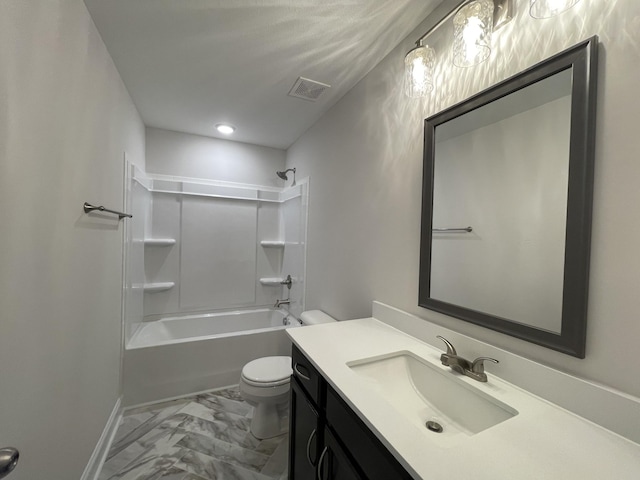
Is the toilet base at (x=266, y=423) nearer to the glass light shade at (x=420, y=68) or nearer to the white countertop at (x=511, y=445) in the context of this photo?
the white countertop at (x=511, y=445)

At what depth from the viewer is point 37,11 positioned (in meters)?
0.86

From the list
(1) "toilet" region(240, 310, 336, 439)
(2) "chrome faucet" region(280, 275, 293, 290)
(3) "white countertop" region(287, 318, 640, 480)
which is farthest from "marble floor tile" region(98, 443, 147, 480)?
(2) "chrome faucet" region(280, 275, 293, 290)

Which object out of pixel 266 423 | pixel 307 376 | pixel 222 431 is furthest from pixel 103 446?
pixel 307 376

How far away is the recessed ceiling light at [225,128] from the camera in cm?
254

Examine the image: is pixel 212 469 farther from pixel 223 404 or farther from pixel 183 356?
pixel 183 356

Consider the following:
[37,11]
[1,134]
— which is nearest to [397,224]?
[1,134]

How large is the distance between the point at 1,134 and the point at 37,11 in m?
0.50

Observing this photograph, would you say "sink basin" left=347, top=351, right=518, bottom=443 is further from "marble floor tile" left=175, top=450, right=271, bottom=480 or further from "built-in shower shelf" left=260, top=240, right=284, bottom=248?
"built-in shower shelf" left=260, top=240, right=284, bottom=248

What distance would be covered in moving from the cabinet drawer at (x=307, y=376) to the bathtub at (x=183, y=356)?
139 cm

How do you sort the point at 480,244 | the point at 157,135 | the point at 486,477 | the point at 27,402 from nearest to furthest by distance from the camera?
the point at 486,477 → the point at 27,402 → the point at 480,244 → the point at 157,135

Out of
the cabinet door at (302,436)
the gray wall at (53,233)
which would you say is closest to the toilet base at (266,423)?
the cabinet door at (302,436)

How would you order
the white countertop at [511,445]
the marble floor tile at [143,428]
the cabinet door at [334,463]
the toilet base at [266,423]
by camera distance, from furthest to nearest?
the toilet base at [266,423] < the marble floor tile at [143,428] < the cabinet door at [334,463] < the white countertop at [511,445]

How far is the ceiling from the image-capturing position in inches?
47.3

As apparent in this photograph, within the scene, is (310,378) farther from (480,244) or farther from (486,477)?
(480,244)
